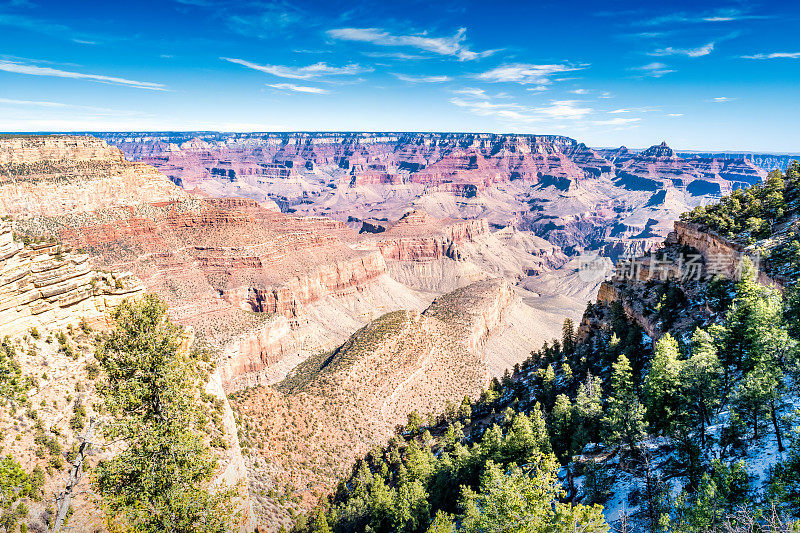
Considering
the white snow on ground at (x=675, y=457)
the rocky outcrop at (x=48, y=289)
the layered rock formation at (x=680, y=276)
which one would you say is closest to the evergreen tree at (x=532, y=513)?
the white snow on ground at (x=675, y=457)

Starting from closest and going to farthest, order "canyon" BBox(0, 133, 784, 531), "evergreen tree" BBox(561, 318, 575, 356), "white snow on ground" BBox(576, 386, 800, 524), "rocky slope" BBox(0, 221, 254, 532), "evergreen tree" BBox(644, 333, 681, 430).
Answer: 1. "rocky slope" BBox(0, 221, 254, 532)
2. "white snow on ground" BBox(576, 386, 800, 524)
3. "canyon" BBox(0, 133, 784, 531)
4. "evergreen tree" BBox(644, 333, 681, 430)
5. "evergreen tree" BBox(561, 318, 575, 356)

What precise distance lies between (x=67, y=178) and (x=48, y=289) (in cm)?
9672

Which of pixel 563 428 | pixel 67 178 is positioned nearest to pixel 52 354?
pixel 563 428

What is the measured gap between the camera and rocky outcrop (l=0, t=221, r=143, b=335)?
23172mm

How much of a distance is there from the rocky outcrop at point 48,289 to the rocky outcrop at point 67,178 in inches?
3352

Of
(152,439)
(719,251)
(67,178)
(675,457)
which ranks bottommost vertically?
(675,457)

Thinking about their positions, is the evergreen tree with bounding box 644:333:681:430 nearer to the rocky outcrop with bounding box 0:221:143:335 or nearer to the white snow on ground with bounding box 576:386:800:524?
the white snow on ground with bounding box 576:386:800:524

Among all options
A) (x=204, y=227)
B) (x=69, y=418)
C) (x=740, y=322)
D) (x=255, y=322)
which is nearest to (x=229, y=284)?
(x=255, y=322)

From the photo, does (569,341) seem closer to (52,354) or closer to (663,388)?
(663,388)

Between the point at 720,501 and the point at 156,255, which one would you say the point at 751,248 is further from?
the point at 156,255

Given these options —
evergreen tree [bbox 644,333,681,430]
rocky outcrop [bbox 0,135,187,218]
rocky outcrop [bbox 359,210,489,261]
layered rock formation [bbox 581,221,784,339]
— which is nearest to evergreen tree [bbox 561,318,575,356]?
layered rock formation [bbox 581,221,784,339]

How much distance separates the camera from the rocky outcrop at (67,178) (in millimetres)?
92688

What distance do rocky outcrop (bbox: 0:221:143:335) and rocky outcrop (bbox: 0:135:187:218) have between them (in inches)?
3352

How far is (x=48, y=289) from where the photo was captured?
2469 cm
